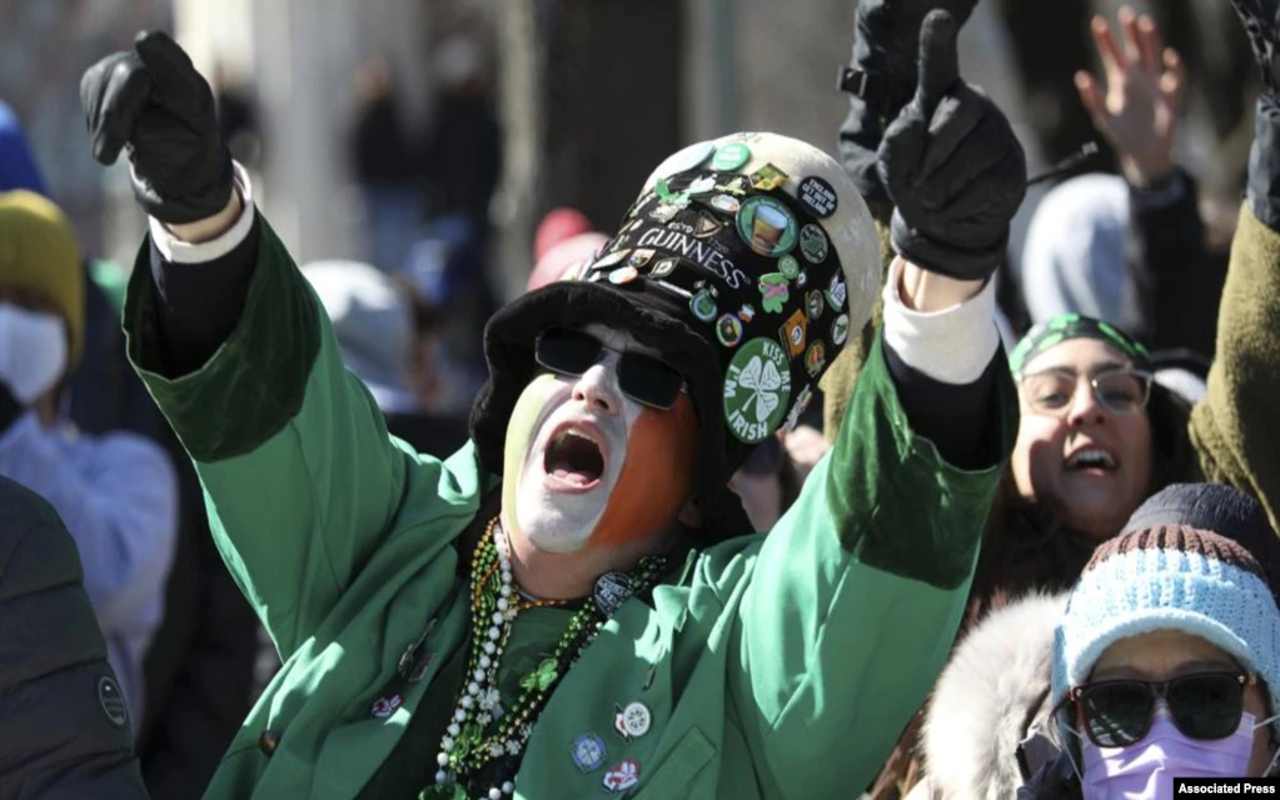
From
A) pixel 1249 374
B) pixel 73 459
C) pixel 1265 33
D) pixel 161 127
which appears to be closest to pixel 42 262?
pixel 73 459

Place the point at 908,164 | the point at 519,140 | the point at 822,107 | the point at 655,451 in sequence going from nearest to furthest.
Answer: the point at 908,164 < the point at 655,451 < the point at 519,140 < the point at 822,107

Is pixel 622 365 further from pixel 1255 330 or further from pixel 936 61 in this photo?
pixel 1255 330

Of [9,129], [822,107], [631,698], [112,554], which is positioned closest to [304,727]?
[631,698]

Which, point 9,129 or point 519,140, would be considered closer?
point 9,129

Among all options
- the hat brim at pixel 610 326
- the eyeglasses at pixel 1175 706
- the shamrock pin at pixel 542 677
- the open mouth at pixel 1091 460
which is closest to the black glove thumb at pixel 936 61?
the hat brim at pixel 610 326

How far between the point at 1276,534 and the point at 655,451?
983 mm

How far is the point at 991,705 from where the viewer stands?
Answer: 170 inches

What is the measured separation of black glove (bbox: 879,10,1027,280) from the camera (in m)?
3.71

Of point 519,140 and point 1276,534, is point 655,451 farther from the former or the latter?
point 519,140

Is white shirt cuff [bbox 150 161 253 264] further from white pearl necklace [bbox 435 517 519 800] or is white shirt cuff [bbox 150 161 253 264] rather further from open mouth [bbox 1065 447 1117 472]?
open mouth [bbox 1065 447 1117 472]

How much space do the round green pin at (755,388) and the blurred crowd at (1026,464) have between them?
1.39ft

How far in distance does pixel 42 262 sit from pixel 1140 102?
2385 millimetres

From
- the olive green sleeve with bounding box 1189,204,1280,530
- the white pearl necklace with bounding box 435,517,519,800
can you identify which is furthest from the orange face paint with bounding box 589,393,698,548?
the olive green sleeve with bounding box 1189,204,1280,530

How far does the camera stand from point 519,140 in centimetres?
Result: 1087
